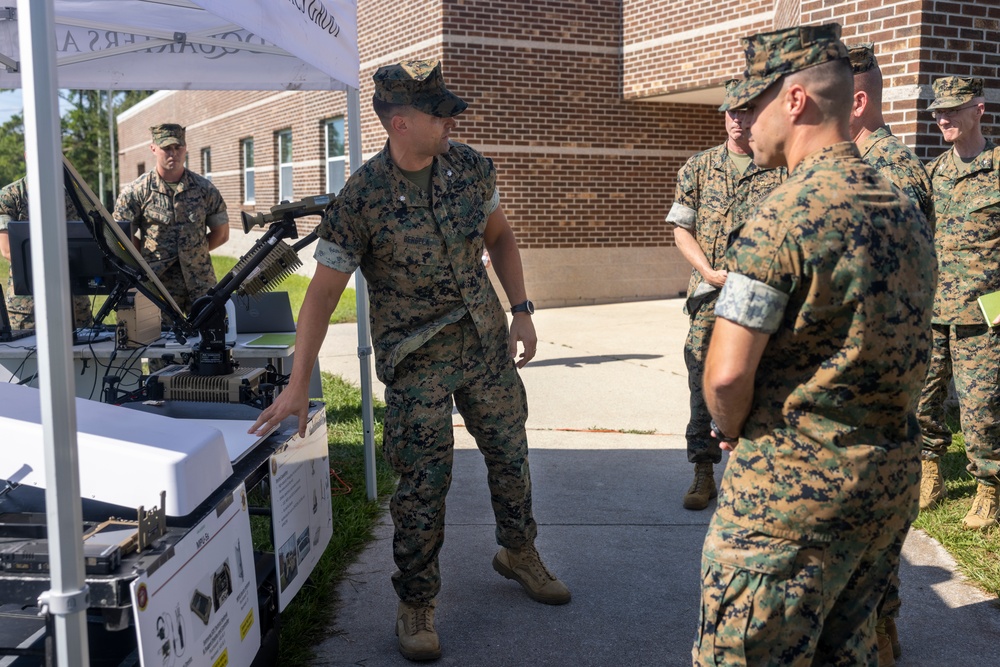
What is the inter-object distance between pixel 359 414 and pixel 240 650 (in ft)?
14.2

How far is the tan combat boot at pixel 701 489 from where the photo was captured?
4.92 metres

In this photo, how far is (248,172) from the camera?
70.9ft

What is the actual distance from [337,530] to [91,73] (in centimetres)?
325

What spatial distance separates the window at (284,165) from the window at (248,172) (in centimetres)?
263

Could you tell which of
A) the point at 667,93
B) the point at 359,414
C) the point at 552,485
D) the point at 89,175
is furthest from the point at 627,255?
the point at 89,175

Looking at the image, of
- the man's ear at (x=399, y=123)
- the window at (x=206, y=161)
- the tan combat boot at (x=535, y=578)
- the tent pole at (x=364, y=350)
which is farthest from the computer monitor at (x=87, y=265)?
the window at (x=206, y=161)

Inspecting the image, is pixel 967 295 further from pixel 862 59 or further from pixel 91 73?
pixel 91 73

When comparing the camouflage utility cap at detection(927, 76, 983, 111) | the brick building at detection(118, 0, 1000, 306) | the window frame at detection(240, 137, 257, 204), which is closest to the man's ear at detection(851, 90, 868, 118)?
the camouflage utility cap at detection(927, 76, 983, 111)

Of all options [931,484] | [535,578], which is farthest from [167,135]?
[931,484]

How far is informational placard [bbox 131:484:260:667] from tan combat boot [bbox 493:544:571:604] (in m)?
1.25

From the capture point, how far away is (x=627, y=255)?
14.0 m

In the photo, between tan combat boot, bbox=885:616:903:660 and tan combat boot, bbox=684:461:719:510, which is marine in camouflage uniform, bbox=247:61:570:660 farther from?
tan combat boot, bbox=684:461:719:510

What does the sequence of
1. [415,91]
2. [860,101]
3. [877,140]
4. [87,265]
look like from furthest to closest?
[87,265], [877,140], [860,101], [415,91]

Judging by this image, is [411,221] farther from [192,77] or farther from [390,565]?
[192,77]
